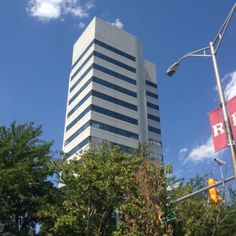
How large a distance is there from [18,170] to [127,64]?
2793 inches

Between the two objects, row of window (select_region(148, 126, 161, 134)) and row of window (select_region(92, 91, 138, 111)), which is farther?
row of window (select_region(148, 126, 161, 134))

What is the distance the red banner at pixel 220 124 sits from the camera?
1257 cm

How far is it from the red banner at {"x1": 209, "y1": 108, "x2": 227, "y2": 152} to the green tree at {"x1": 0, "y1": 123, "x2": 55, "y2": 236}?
18.6m

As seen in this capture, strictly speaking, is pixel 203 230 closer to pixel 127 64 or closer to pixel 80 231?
pixel 80 231

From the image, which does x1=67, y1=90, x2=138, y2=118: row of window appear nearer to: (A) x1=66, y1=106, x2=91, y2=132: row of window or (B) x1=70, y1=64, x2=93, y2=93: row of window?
(A) x1=66, y1=106, x2=91, y2=132: row of window

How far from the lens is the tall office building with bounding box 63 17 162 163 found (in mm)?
83562

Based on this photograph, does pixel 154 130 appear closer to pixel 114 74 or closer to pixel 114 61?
pixel 114 74

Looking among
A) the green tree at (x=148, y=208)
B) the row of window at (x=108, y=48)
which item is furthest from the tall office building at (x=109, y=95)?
the green tree at (x=148, y=208)

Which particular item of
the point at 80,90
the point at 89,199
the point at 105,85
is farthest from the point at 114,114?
the point at 89,199

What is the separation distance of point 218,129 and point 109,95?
75765 millimetres

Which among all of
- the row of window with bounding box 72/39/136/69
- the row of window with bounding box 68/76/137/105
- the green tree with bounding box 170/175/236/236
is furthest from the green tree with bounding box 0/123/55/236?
the row of window with bounding box 72/39/136/69

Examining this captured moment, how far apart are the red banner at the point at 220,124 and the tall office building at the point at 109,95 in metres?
64.2

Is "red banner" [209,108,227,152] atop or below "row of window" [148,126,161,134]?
below

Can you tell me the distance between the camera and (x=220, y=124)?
516 inches
